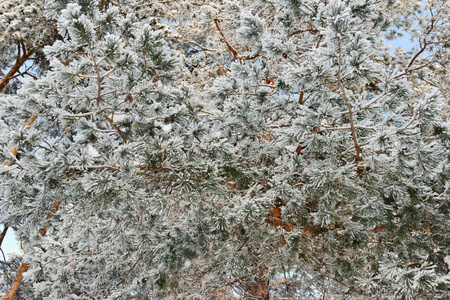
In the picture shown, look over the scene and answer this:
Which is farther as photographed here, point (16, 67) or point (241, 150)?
point (16, 67)

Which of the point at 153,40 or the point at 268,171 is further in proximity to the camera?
the point at 268,171

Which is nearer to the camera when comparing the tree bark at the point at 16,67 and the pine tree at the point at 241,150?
the pine tree at the point at 241,150

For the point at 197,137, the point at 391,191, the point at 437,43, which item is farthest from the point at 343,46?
the point at 437,43

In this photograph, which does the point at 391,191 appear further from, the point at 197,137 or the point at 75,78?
the point at 75,78

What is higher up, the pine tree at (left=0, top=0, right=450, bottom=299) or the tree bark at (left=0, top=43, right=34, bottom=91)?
the pine tree at (left=0, top=0, right=450, bottom=299)

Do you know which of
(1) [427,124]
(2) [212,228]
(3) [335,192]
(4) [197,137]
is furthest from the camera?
(2) [212,228]

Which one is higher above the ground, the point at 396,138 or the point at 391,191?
the point at 396,138

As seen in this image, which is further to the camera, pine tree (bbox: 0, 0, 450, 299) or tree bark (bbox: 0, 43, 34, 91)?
tree bark (bbox: 0, 43, 34, 91)

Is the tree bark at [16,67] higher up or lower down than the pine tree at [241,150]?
lower down

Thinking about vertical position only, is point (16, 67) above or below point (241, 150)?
below

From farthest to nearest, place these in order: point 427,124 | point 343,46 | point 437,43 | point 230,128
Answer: point 437,43 → point 230,128 → point 343,46 → point 427,124

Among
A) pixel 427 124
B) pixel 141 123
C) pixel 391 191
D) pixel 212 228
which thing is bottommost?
pixel 212 228
